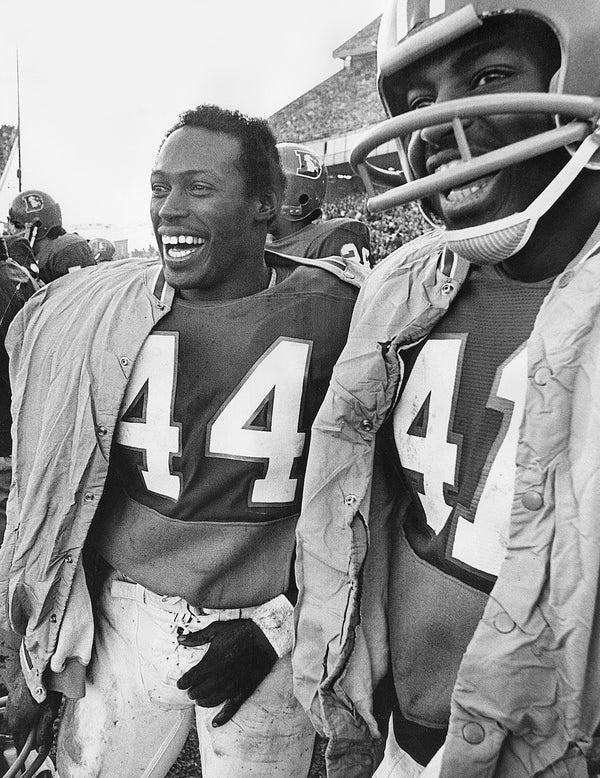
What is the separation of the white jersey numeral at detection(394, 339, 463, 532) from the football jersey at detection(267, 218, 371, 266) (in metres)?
2.54

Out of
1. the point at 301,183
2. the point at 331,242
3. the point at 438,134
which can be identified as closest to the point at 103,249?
the point at 301,183

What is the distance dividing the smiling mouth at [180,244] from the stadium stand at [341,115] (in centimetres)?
2048

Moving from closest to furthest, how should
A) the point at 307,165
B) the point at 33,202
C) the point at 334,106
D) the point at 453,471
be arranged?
the point at 453,471 → the point at 307,165 → the point at 33,202 → the point at 334,106

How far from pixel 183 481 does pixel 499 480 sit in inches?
37.1

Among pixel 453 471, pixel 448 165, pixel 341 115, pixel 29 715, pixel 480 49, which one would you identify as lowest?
pixel 29 715

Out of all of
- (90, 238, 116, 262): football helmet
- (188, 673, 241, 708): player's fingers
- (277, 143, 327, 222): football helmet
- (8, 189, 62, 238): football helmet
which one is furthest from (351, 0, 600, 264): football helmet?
(90, 238, 116, 262): football helmet

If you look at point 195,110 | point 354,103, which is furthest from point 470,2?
point 354,103

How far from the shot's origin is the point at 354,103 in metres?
27.5

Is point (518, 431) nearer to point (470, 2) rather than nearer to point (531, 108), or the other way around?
point (531, 108)

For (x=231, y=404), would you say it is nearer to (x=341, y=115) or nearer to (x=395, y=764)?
(x=395, y=764)

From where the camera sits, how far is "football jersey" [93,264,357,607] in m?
2.00

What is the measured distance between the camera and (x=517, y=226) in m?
1.33

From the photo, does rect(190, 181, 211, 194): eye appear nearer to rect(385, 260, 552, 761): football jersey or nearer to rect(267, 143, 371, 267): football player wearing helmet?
rect(385, 260, 552, 761): football jersey

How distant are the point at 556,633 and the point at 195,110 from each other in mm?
1729
